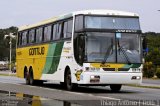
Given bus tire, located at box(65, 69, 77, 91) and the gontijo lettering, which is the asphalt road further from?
the gontijo lettering

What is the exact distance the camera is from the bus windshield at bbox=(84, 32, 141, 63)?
71.7 ft

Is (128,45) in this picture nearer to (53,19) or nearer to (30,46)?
(53,19)

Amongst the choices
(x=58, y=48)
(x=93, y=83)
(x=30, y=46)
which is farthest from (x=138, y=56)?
(x=30, y=46)

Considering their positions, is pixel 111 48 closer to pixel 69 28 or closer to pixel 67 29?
pixel 69 28

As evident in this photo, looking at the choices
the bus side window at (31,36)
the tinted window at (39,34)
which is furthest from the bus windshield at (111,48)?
the bus side window at (31,36)

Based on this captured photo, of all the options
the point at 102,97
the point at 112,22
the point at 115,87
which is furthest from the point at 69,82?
the point at 102,97

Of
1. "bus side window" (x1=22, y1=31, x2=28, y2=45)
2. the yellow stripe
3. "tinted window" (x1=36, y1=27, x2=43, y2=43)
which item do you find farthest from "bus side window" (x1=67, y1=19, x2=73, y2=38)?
"bus side window" (x1=22, y1=31, x2=28, y2=45)

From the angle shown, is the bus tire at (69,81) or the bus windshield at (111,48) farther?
the bus tire at (69,81)

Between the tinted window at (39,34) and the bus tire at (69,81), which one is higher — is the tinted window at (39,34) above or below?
above

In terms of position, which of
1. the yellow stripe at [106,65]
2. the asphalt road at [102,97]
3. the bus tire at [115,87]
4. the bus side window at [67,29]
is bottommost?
the asphalt road at [102,97]

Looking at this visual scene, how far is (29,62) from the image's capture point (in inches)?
1222

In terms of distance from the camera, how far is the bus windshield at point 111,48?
2186cm

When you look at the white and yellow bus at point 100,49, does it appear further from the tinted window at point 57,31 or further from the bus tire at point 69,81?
the tinted window at point 57,31

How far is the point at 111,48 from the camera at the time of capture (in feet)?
72.3
